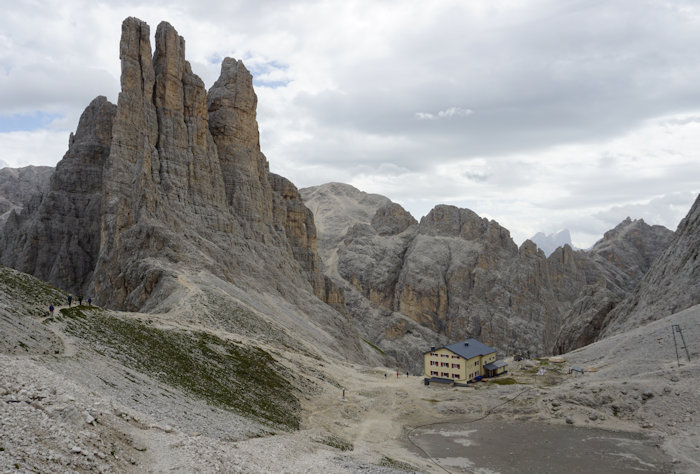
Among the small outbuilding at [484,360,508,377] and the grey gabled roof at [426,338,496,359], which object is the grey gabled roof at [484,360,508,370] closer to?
the small outbuilding at [484,360,508,377]

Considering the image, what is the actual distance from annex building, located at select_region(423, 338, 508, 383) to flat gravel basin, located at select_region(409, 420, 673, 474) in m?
19.1

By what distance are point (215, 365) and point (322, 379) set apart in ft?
74.8

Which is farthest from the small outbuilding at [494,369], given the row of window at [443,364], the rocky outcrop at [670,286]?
the rocky outcrop at [670,286]

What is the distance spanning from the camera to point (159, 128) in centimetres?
11750

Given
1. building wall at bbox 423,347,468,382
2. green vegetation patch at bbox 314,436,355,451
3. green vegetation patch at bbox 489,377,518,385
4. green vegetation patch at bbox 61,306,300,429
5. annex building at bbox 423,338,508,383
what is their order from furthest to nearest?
building wall at bbox 423,347,468,382 → annex building at bbox 423,338,508,383 → green vegetation patch at bbox 489,377,518,385 → green vegetation patch at bbox 314,436,355,451 → green vegetation patch at bbox 61,306,300,429

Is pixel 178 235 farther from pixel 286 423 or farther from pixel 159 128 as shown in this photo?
pixel 286 423

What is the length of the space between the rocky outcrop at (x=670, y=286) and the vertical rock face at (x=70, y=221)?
401 feet

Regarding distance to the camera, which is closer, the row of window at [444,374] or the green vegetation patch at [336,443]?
the green vegetation patch at [336,443]

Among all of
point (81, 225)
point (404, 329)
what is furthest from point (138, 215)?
point (404, 329)

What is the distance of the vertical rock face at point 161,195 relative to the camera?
3844 inches

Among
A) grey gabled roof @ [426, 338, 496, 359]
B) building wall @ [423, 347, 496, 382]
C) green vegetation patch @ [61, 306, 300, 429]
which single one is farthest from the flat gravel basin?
grey gabled roof @ [426, 338, 496, 359]

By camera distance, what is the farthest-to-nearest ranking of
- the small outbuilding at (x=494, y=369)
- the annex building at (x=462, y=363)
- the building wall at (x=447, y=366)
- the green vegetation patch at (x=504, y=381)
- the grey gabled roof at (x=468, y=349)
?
the small outbuilding at (x=494, y=369), the grey gabled roof at (x=468, y=349), the building wall at (x=447, y=366), the annex building at (x=462, y=363), the green vegetation patch at (x=504, y=381)

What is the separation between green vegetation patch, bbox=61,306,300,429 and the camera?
41625 millimetres

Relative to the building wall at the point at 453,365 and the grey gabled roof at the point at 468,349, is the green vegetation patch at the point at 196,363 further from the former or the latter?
the grey gabled roof at the point at 468,349
